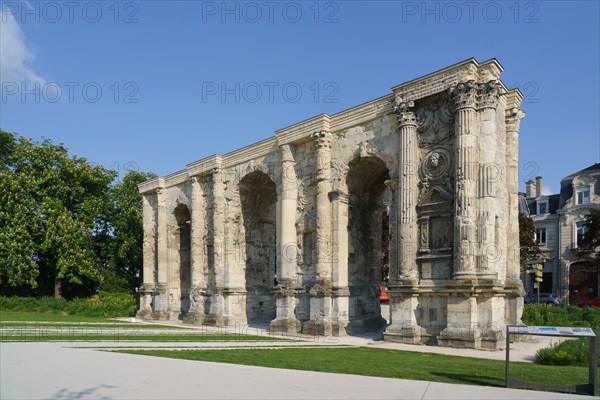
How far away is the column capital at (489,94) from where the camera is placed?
14.6m

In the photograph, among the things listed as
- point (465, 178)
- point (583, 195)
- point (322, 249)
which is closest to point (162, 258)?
point (322, 249)

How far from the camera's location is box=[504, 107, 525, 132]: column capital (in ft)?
57.3

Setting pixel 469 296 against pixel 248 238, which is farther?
pixel 248 238

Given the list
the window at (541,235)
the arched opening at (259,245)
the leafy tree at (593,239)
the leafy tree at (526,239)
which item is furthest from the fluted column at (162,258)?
the window at (541,235)

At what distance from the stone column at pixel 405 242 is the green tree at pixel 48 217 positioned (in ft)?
79.1

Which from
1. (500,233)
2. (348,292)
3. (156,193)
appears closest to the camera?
(500,233)

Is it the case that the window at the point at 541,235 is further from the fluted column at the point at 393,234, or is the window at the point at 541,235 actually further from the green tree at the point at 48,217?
the green tree at the point at 48,217

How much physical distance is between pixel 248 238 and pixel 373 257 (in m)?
6.78

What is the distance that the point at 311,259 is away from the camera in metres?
19.8

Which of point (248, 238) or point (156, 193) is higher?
point (156, 193)

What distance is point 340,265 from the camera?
60.5ft

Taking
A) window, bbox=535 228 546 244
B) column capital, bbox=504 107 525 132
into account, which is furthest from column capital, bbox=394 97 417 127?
window, bbox=535 228 546 244

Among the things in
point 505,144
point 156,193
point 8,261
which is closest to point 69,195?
point 8,261

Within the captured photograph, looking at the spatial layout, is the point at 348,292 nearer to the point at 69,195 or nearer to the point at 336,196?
the point at 336,196
